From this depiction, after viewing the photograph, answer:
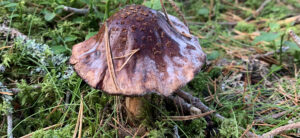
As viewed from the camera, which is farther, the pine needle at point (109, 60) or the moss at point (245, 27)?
the moss at point (245, 27)

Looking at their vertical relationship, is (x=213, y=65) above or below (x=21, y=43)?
below

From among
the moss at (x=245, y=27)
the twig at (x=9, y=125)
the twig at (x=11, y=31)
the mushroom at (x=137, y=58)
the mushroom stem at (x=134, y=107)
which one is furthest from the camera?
the moss at (x=245, y=27)

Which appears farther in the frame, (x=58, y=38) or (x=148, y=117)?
(x=58, y=38)

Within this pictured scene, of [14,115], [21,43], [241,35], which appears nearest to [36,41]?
[21,43]

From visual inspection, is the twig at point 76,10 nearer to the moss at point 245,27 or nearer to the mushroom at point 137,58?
the mushroom at point 137,58

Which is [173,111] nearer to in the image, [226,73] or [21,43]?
[226,73]

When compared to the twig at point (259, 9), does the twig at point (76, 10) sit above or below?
above

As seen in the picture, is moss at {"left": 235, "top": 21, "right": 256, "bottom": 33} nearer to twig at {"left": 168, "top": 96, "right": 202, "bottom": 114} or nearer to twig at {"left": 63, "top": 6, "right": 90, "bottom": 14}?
twig at {"left": 168, "top": 96, "right": 202, "bottom": 114}

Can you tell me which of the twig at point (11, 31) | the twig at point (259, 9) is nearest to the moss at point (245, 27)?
the twig at point (259, 9)
